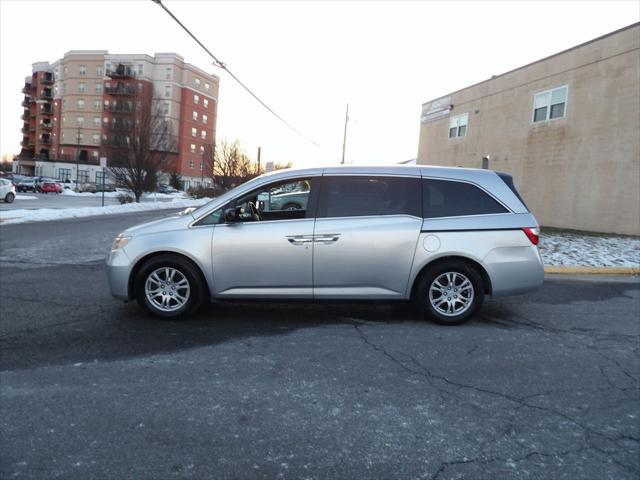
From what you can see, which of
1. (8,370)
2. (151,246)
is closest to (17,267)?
(151,246)

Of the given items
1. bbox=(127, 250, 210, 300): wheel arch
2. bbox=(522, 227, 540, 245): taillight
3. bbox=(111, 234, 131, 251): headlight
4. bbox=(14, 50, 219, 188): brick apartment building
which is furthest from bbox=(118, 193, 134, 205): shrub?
bbox=(14, 50, 219, 188): brick apartment building

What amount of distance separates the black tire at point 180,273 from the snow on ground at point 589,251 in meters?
7.34

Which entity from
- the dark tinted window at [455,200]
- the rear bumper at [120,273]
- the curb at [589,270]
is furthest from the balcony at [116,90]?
the dark tinted window at [455,200]

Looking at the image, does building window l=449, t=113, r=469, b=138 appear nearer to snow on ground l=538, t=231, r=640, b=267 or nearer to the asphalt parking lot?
snow on ground l=538, t=231, r=640, b=267

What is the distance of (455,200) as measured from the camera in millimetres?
5477

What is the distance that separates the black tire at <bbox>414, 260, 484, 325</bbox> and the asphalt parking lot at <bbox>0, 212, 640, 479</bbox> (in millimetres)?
161

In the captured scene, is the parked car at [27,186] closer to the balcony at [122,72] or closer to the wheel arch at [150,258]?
the balcony at [122,72]

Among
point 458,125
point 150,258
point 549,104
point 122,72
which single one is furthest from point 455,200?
point 122,72

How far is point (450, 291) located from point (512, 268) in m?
0.75

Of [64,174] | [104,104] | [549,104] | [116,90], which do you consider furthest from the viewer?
[64,174]

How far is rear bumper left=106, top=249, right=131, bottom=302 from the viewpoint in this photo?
5.30 m

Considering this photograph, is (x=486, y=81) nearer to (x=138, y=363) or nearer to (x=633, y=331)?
(x=633, y=331)

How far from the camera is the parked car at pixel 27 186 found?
50.4 m

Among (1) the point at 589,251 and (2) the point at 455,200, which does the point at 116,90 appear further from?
(2) the point at 455,200
